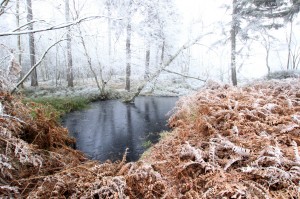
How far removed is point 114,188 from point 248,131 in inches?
82.1

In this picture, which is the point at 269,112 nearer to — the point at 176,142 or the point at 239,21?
the point at 176,142

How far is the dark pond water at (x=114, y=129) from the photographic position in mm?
6160

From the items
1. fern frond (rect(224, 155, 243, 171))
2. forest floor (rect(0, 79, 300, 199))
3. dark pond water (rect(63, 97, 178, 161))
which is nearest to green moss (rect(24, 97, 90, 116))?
dark pond water (rect(63, 97, 178, 161))

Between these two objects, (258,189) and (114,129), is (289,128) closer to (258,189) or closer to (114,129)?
(258,189)

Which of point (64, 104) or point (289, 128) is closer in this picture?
point (289, 128)

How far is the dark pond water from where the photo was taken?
6.16 meters

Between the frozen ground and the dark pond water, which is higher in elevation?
the frozen ground

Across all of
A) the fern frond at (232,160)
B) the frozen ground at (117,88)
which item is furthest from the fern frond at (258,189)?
the frozen ground at (117,88)

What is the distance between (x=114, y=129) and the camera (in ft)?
27.1

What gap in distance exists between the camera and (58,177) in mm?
2471

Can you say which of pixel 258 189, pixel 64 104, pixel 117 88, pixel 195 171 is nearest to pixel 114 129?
→ pixel 64 104

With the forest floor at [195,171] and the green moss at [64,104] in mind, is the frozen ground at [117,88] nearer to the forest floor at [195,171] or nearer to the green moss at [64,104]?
the green moss at [64,104]

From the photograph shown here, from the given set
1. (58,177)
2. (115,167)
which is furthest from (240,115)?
(58,177)

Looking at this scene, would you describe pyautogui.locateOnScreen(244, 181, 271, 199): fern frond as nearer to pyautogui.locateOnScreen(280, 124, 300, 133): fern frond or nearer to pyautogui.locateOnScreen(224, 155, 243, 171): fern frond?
pyautogui.locateOnScreen(224, 155, 243, 171): fern frond
